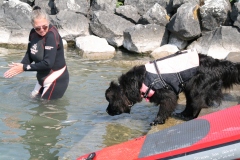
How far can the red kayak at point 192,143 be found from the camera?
2.92 metres

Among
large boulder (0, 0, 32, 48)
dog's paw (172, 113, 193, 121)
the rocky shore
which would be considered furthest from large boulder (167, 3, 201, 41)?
dog's paw (172, 113, 193, 121)

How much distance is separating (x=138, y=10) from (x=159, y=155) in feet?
35.8

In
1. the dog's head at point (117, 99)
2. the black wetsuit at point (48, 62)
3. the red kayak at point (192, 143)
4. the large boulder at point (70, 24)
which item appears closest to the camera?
the red kayak at point (192, 143)

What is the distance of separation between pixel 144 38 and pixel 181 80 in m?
6.90

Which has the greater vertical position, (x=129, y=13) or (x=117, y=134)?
(x=117, y=134)

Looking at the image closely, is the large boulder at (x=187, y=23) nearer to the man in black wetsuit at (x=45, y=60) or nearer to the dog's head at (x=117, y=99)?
the man in black wetsuit at (x=45, y=60)

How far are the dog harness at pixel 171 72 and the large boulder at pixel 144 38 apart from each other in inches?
264

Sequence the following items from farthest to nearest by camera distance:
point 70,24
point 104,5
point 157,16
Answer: point 104,5, point 70,24, point 157,16

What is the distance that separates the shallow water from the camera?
4.97 m

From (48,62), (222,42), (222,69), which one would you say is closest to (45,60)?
(48,62)

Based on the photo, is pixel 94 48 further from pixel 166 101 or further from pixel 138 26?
pixel 166 101

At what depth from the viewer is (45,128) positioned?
18.7 feet

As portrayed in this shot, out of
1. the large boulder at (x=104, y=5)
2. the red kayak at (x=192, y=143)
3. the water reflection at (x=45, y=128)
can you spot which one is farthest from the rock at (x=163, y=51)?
the red kayak at (x=192, y=143)

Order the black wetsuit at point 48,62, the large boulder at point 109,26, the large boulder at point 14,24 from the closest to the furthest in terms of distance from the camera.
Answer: the black wetsuit at point 48,62
the large boulder at point 14,24
the large boulder at point 109,26
